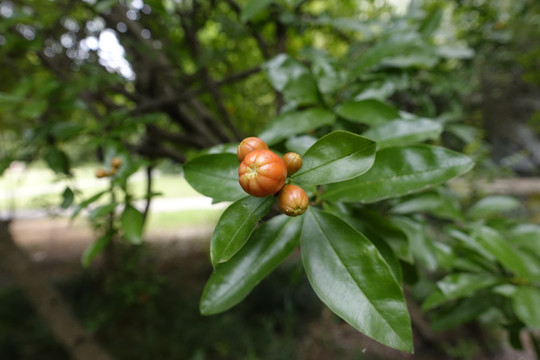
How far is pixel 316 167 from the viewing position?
53 cm

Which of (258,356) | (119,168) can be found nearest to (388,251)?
(119,168)

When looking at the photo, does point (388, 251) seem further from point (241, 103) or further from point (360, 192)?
point (241, 103)

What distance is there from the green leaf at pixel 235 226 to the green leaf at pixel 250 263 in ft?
0.43

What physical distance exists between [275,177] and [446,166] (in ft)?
1.29

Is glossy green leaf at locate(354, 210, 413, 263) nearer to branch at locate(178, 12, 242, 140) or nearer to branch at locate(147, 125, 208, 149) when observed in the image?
branch at locate(178, 12, 242, 140)

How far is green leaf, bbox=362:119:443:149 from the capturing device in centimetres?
74

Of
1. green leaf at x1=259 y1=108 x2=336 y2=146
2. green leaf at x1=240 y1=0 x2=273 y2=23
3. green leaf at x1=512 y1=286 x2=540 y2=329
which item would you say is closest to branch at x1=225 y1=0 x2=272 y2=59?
green leaf at x1=240 y1=0 x2=273 y2=23

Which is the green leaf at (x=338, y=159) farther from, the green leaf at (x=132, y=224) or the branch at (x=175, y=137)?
the branch at (x=175, y=137)

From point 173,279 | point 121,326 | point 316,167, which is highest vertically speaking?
point 316,167

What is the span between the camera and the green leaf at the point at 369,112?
2.67ft

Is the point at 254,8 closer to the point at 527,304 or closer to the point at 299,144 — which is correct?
the point at 299,144

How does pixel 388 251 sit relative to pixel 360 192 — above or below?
below

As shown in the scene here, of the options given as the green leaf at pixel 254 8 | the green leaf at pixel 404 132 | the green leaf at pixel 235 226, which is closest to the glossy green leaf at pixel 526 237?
the green leaf at pixel 404 132

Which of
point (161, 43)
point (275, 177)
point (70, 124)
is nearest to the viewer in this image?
point (275, 177)
